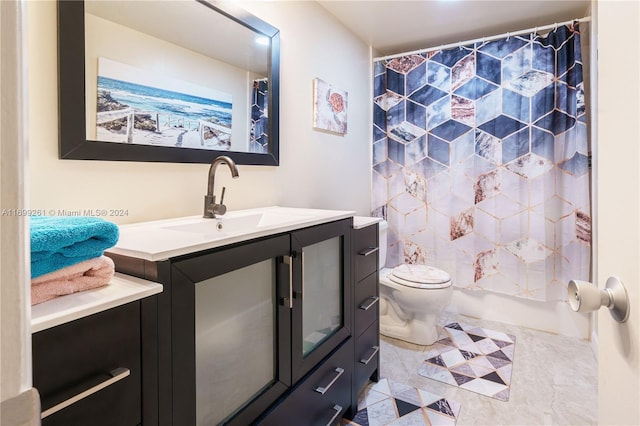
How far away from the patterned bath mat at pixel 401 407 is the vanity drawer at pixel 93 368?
129cm

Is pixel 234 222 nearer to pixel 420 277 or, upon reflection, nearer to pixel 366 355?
pixel 366 355

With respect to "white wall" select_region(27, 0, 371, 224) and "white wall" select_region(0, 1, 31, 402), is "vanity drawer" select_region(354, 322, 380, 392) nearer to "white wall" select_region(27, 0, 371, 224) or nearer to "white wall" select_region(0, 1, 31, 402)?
"white wall" select_region(27, 0, 371, 224)

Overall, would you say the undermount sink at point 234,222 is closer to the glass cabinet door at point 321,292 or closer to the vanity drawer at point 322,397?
the glass cabinet door at point 321,292

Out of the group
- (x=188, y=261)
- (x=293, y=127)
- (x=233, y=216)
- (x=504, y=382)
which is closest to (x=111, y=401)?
(x=188, y=261)

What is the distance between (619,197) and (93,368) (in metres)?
0.95

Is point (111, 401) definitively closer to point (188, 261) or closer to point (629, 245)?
point (188, 261)

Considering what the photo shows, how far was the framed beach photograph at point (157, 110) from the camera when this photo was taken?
1.22m

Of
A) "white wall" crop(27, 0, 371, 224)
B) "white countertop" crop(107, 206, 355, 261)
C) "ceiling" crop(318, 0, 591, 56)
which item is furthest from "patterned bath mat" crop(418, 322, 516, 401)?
"ceiling" crop(318, 0, 591, 56)

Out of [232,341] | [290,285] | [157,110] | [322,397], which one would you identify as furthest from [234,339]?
[157,110]

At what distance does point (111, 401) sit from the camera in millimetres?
728

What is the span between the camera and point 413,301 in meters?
2.40

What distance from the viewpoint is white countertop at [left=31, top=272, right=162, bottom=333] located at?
2.08 feet

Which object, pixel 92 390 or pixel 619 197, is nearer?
pixel 619 197

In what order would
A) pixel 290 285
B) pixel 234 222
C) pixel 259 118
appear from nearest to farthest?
pixel 290 285 < pixel 234 222 < pixel 259 118
